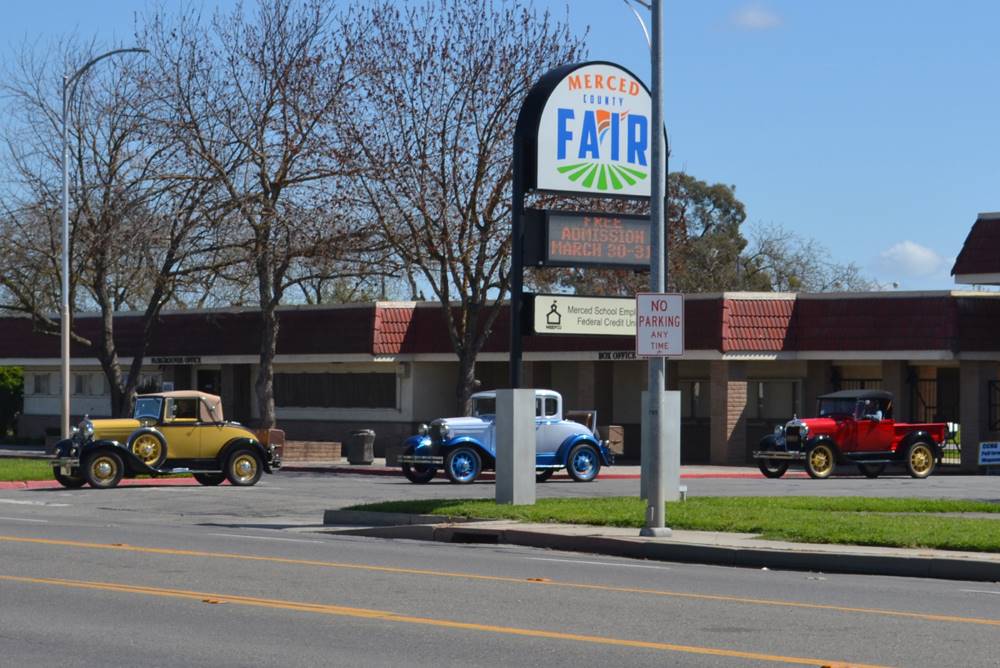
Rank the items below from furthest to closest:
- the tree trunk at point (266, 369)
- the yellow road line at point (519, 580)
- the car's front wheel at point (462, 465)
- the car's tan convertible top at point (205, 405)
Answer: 1. the tree trunk at point (266, 369)
2. the car's front wheel at point (462, 465)
3. the car's tan convertible top at point (205, 405)
4. the yellow road line at point (519, 580)

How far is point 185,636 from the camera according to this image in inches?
424

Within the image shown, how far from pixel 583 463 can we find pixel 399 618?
22.0 meters

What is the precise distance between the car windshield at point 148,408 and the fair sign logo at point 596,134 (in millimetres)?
11700

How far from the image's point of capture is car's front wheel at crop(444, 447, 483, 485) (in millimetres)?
32250

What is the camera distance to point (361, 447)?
4194 centimetres

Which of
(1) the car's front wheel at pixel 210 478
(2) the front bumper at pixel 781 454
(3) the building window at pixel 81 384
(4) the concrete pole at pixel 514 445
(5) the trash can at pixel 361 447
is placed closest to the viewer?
(4) the concrete pole at pixel 514 445

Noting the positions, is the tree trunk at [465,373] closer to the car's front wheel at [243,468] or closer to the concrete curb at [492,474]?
the concrete curb at [492,474]

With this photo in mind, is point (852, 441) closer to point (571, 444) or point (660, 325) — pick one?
point (571, 444)

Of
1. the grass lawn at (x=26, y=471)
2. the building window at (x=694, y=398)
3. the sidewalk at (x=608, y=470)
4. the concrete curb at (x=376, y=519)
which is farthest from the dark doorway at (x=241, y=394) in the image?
the concrete curb at (x=376, y=519)

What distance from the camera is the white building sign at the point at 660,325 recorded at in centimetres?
1886

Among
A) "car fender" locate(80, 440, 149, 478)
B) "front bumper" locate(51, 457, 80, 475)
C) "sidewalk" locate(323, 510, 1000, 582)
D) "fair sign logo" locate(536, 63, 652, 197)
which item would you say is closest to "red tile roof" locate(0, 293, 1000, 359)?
"car fender" locate(80, 440, 149, 478)

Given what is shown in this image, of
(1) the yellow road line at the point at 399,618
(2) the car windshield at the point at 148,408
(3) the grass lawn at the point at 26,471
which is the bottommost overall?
(1) the yellow road line at the point at 399,618

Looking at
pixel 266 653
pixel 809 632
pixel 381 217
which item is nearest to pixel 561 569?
pixel 809 632

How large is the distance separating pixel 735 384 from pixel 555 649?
32844mm
